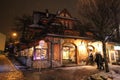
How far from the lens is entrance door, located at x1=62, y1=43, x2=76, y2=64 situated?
18.8m

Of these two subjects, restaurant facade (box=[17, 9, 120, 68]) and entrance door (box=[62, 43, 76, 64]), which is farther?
entrance door (box=[62, 43, 76, 64])

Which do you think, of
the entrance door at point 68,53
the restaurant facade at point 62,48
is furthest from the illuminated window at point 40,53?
the entrance door at point 68,53

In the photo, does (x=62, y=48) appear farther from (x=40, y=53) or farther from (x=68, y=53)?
(x=40, y=53)

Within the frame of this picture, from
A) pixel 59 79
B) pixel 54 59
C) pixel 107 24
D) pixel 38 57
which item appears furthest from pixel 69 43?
pixel 59 79

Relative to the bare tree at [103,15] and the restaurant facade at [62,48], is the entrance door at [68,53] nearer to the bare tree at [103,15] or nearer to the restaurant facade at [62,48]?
the restaurant facade at [62,48]

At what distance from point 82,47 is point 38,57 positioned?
7.02 m

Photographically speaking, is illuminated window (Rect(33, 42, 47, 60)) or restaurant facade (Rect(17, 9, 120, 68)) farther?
restaurant facade (Rect(17, 9, 120, 68))

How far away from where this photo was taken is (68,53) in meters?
20.1

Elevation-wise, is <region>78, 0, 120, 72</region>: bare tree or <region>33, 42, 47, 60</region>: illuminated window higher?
<region>78, 0, 120, 72</region>: bare tree

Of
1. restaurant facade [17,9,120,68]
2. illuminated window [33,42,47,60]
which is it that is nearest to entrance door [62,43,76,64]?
restaurant facade [17,9,120,68]

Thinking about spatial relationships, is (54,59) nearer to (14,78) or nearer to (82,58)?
(82,58)

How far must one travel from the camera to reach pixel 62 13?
23.7m

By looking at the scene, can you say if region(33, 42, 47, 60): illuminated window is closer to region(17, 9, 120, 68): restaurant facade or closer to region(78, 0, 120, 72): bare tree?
region(17, 9, 120, 68): restaurant facade

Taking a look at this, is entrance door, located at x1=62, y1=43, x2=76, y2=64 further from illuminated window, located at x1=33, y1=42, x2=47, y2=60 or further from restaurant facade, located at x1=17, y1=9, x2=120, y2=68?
illuminated window, located at x1=33, y1=42, x2=47, y2=60
